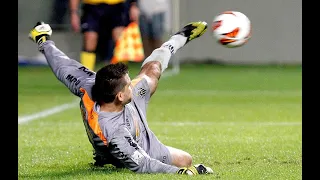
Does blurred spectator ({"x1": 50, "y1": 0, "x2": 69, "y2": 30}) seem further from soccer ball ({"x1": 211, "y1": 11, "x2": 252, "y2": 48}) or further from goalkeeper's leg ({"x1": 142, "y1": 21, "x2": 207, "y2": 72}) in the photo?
soccer ball ({"x1": 211, "y1": 11, "x2": 252, "y2": 48})

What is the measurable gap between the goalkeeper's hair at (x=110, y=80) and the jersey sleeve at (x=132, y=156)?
0.28m

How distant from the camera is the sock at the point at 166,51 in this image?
7.39 meters

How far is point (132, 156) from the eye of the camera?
6.27 m

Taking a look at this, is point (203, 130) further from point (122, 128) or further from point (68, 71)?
point (122, 128)

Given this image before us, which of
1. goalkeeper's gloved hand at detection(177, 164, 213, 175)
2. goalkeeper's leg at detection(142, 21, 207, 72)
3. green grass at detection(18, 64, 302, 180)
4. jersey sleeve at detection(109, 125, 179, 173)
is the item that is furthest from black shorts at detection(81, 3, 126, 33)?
goalkeeper's gloved hand at detection(177, 164, 213, 175)

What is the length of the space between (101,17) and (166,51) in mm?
6226

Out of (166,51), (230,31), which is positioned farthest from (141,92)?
(230,31)

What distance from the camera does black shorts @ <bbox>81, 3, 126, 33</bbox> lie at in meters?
13.3

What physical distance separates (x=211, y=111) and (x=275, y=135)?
2.58 meters

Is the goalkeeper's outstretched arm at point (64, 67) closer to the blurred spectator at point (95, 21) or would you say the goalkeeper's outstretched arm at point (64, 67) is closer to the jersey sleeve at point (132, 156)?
the jersey sleeve at point (132, 156)

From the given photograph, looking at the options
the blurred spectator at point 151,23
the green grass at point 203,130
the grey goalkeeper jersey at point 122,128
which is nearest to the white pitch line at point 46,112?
the green grass at point 203,130

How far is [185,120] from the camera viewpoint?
33.2 ft
